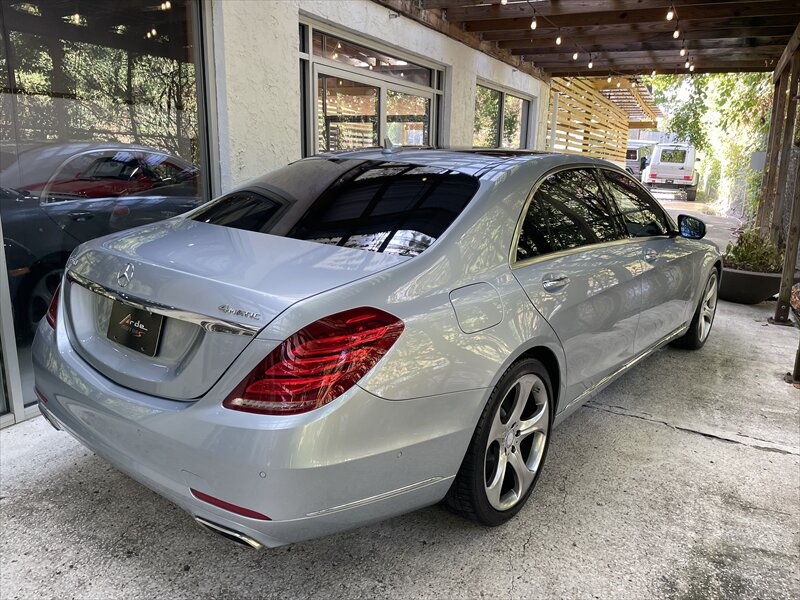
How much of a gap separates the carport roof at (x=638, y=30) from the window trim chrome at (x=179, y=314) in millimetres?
6119

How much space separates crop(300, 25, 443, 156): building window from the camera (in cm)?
597

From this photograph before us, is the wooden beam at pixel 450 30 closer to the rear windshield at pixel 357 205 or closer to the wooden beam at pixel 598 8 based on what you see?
the wooden beam at pixel 598 8

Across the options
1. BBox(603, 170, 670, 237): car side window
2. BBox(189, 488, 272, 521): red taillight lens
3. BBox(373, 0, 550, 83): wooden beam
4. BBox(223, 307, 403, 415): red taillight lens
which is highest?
BBox(373, 0, 550, 83): wooden beam

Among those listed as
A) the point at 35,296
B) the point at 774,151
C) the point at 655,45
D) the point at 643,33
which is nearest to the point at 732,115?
the point at 774,151

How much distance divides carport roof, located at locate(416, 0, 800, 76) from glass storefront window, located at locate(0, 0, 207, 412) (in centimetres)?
401

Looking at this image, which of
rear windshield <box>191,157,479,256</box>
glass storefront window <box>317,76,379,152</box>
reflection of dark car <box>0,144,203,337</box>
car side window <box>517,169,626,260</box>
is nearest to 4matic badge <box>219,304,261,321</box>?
rear windshield <box>191,157,479,256</box>

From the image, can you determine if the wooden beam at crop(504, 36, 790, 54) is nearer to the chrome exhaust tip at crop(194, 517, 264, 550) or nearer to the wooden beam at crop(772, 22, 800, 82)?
the wooden beam at crop(772, 22, 800, 82)

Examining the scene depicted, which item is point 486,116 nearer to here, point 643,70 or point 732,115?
point 643,70

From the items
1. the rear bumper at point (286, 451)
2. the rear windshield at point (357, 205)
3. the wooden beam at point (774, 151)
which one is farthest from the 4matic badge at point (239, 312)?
the wooden beam at point (774, 151)

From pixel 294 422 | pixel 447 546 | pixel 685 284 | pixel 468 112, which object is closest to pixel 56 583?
pixel 294 422

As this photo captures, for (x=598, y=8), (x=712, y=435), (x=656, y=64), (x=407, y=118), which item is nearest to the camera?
(x=712, y=435)

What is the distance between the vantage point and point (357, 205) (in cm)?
250

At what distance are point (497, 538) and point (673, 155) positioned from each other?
28.1 m

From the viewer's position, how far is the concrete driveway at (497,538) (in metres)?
2.23
